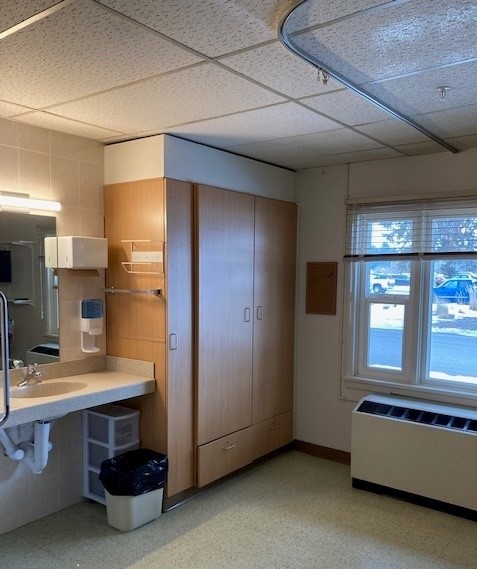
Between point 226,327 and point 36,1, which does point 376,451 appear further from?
point 36,1

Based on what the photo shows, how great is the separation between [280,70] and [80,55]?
2.71 ft

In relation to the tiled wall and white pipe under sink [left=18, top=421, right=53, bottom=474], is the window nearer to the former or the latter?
the tiled wall

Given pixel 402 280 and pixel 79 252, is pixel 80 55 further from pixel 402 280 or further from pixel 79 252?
pixel 402 280

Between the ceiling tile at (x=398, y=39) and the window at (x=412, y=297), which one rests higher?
the ceiling tile at (x=398, y=39)

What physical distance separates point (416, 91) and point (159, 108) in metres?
1.31

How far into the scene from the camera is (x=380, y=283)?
3867mm

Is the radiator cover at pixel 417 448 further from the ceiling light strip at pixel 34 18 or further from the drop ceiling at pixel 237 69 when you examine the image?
the ceiling light strip at pixel 34 18

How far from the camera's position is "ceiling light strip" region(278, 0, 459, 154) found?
62.3 inches

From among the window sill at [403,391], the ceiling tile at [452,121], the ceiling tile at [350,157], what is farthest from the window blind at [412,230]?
the window sill at [403,391]

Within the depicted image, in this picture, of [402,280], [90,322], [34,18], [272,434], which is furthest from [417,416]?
[34,18]

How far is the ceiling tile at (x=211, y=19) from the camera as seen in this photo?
153 centimetres

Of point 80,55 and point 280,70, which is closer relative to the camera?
point 80,55

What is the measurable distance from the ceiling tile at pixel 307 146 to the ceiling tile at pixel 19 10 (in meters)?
1.91

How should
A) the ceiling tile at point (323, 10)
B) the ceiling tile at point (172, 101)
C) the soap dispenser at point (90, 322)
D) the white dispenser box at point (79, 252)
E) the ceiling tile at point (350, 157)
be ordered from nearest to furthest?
the ceiling tile at point (323, 10)
the ceiling tile at point (172, 101)
the white dispenser box at point (79, 252)
the soap dispenser at point (90, 322)
the ceiling tile at point (350, 157)
